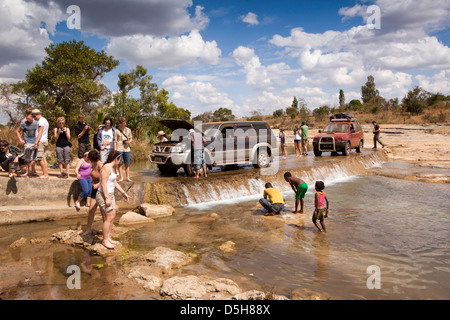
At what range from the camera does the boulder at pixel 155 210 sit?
8.99 metres

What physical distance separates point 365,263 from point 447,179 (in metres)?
11.9

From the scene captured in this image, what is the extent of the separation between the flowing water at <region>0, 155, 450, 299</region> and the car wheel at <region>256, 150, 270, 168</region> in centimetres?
283

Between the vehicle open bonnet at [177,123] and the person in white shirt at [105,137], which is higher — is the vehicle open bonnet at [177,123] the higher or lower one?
the higher one

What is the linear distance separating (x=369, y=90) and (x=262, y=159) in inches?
2573

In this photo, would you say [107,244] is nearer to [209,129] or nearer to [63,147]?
[63,147]

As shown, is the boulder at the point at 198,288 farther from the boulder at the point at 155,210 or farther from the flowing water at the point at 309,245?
the boulder at the point at 155,210

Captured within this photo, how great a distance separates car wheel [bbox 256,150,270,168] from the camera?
13.9 m

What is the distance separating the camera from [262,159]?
Result: 14.0 meters

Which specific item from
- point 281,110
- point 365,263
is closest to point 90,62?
point 365,263

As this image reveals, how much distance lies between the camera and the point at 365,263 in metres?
5.86

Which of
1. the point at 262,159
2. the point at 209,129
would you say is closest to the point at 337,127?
the point at 262,159

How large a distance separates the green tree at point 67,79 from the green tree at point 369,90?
61444 millimetres

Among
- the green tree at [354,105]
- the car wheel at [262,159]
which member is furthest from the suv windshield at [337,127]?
the green tree at [354,105]
